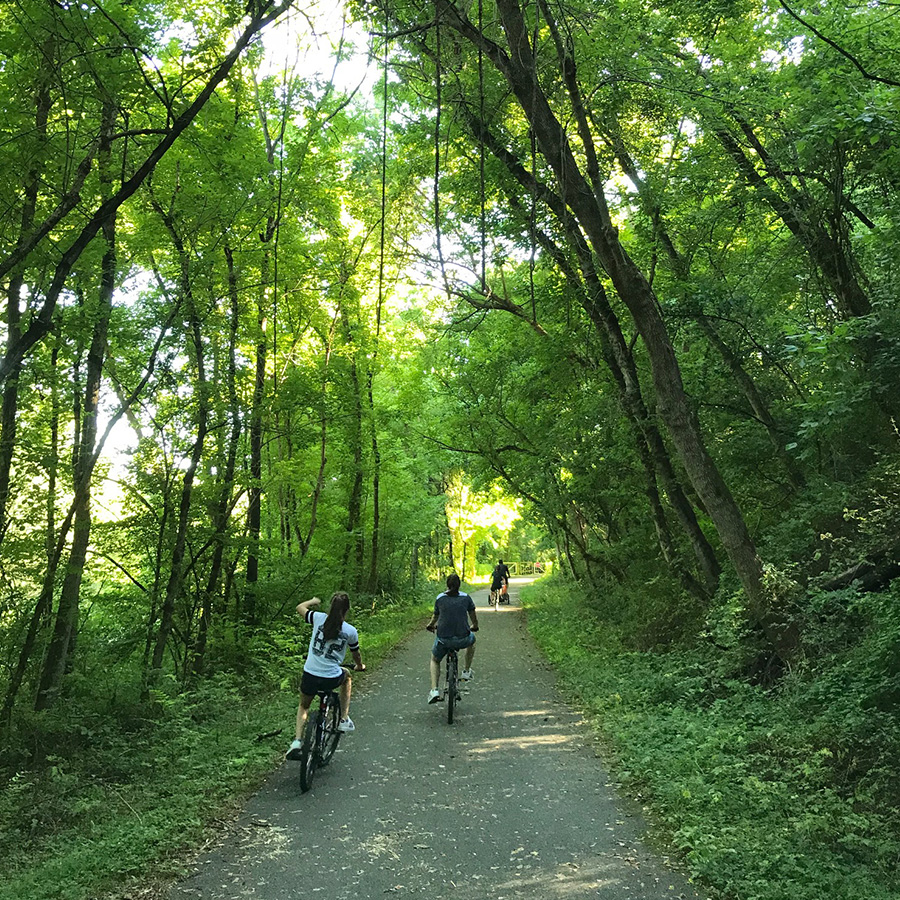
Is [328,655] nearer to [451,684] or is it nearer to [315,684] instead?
[315,684]

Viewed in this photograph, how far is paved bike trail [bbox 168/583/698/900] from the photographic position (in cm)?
433

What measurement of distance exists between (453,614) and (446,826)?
13.2ft

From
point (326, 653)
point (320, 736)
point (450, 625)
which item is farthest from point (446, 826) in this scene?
point (450, 625)

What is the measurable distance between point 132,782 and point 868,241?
37.9 ft

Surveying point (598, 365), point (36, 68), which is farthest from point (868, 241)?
point (36, 68)

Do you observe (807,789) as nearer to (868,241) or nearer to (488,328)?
(868,241)

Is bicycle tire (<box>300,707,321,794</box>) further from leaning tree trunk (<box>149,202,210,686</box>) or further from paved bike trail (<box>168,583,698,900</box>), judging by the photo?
leaning tree trunk (<box>149,202,210,686</box>)

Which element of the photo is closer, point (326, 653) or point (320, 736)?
point (320, 736)

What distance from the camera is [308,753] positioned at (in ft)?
20.4

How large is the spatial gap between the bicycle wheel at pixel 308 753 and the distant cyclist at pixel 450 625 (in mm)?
2769

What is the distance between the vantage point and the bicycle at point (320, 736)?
6184 millimetres

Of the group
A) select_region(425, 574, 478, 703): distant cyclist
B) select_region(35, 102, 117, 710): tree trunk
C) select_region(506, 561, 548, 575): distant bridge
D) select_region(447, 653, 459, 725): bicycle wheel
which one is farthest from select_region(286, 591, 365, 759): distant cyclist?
select_region(506, 561, 548, 575): distant bridge

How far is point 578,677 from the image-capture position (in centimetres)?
1120

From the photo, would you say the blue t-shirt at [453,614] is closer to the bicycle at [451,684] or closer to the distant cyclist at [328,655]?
the bicycle at [451,684]
